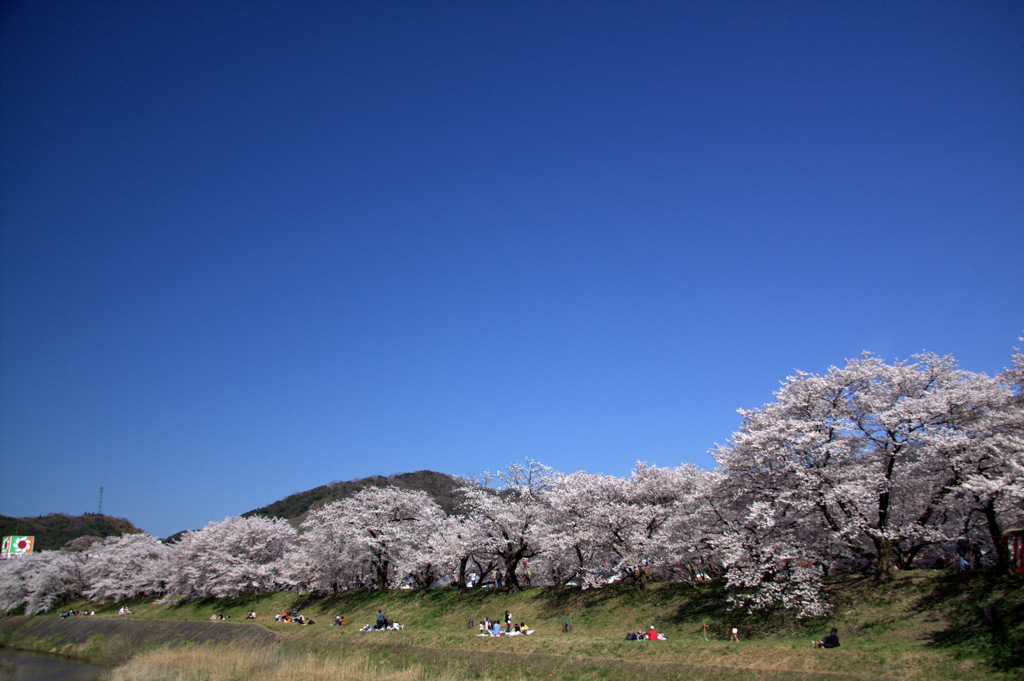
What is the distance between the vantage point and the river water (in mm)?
34250

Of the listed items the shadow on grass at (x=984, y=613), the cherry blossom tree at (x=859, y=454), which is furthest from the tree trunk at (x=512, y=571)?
the shadow on grass at (x=984, y=613)

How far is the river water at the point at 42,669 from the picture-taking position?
34.2m

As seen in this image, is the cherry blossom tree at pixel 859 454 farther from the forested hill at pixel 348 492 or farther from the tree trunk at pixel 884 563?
the forested hill at pixel 348 492

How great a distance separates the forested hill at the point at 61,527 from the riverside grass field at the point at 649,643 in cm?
12160

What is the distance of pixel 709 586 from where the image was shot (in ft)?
92.3

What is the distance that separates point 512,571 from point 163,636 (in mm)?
25335

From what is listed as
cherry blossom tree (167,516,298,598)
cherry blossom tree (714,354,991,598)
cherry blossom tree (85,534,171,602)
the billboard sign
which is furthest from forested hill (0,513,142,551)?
cherry blossom tree (714,354,991,598)

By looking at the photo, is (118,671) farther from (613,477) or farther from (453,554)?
(613,477)

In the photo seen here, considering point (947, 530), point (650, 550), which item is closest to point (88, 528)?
point (650, 550)

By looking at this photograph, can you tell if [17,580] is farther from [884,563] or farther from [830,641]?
[884,563]

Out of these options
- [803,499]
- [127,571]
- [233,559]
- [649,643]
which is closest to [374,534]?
[233,559]

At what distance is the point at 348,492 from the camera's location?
157 meters

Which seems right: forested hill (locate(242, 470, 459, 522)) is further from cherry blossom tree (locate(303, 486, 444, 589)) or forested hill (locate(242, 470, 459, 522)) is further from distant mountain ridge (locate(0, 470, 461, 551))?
cherry blossom tree (locate(303, 486, 444, 589))

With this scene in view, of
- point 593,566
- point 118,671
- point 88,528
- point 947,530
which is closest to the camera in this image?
point 947,530
